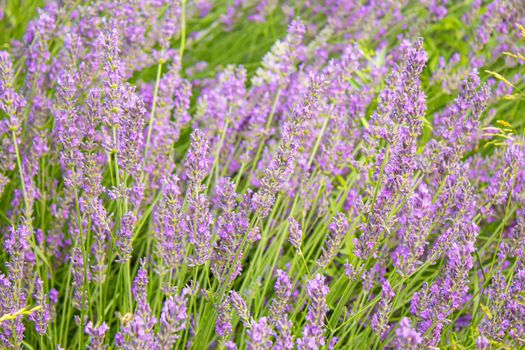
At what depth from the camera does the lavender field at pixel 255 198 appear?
1.61m

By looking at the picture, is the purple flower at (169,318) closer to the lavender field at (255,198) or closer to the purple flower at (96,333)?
the lavender field at (255,198)

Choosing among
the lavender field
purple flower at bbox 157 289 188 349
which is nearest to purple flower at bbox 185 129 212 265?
the lavender field

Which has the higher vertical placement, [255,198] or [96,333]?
[255,198]

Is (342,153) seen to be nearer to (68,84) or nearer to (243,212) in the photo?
(243,212)

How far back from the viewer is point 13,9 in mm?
3281

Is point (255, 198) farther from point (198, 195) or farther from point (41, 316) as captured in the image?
point (41, 316)

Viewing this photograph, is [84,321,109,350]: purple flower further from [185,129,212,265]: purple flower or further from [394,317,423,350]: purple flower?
[394,317,423,350]: purple flower

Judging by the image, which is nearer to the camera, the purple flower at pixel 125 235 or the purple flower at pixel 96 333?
the purple flower at pixel 96 333

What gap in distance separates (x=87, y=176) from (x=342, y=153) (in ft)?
3.07

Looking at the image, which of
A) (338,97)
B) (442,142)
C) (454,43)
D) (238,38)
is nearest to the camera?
(442,142)

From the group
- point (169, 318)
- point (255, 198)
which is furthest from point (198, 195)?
point (169, 318)

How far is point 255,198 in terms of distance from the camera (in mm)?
1614

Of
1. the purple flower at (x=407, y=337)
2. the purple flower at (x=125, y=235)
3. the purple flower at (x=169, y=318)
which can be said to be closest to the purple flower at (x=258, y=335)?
the purple flower at (x=169, y=318)

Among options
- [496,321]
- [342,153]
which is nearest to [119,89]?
[342,153]
